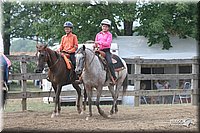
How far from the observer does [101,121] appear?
8438 mm

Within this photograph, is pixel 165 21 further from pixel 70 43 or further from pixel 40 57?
pixel 40 57

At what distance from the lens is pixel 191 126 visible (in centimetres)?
750

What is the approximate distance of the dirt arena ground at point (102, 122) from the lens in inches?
286

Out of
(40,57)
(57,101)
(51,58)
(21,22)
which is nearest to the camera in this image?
(40,57)

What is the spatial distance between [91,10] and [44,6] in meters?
2.76

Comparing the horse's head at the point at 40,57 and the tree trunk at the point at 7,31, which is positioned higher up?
the tree trunk at the point at 7,31

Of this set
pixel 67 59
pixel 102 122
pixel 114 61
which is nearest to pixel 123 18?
pixel 114 61

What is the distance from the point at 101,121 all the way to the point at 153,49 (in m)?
11.3

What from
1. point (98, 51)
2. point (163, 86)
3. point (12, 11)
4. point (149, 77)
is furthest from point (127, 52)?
point (12, 11)

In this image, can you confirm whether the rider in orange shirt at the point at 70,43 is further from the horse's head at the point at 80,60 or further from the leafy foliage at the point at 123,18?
the leafy foliage at the point at 123,18

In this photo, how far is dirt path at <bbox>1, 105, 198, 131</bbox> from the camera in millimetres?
7309

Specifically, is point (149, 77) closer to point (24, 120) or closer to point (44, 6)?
point (24, 120)

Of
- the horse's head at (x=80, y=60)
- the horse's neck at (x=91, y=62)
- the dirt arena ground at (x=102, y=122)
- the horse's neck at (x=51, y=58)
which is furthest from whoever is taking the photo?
the horse's neck at (x=51, y=58)

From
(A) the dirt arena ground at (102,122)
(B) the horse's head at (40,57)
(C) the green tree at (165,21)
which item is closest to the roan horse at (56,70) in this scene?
(B) the horse's head at (40,57)
